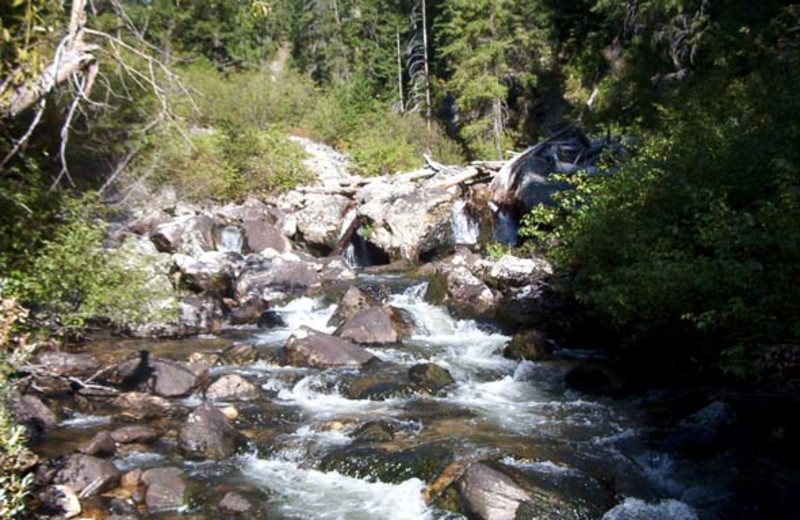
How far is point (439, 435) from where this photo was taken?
888 cm

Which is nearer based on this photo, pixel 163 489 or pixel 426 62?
pixel 163 489

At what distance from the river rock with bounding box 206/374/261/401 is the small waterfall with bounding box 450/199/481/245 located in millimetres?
10939

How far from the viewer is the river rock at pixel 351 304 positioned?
1505 centimetres

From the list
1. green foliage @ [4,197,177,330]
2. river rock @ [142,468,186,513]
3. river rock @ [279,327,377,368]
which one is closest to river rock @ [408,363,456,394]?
river rock @ [279,327,377,368]

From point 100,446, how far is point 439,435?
4.14 m

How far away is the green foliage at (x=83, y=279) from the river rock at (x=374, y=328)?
4468mm

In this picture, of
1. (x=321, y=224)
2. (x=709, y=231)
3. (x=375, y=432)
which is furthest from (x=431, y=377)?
(x=321, y=224)

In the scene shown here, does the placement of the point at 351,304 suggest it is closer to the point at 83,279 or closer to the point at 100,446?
the point at 83,279

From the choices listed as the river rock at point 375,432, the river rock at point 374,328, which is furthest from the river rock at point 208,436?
the river rock at point 374,328

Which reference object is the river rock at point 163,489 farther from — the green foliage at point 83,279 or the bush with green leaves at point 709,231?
the bush with green leaves at point 709,231

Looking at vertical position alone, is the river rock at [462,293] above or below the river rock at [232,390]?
above

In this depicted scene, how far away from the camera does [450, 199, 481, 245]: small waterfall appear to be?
67.6 feet

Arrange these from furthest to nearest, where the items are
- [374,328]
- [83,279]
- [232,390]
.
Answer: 1. [374,328]
2. [232,390]
3. [83,279]

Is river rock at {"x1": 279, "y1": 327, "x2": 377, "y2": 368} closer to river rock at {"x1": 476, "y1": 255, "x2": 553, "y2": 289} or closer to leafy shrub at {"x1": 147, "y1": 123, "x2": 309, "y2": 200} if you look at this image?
river rock at {"x1": 476, "y1": 255, "x2": 553, "y2": 289}
